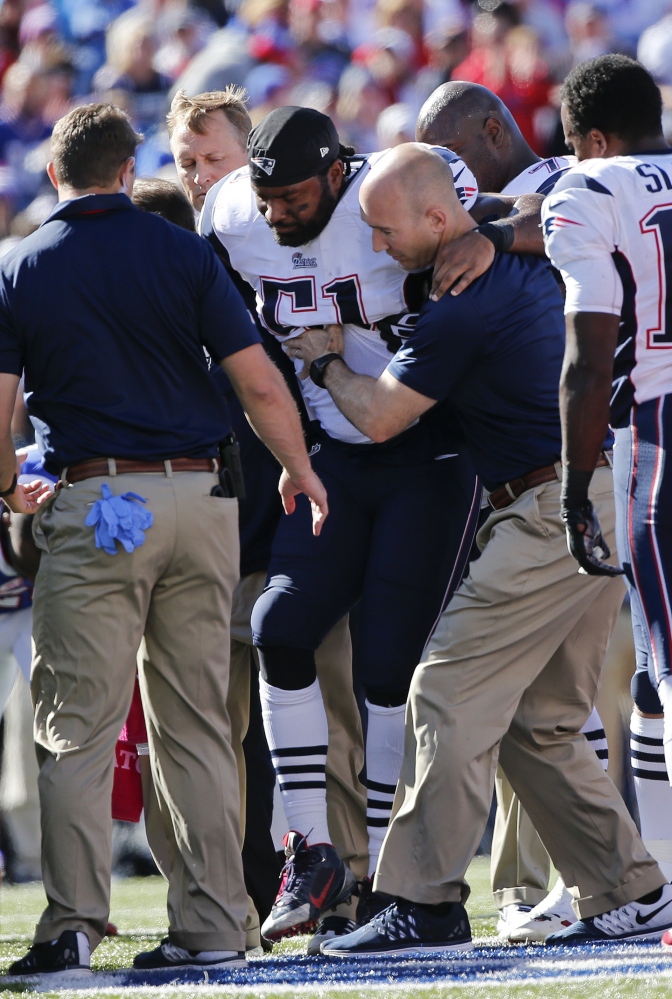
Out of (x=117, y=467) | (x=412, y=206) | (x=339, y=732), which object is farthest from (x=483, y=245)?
(x=339, y=732)

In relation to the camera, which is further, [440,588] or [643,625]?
[440,588]

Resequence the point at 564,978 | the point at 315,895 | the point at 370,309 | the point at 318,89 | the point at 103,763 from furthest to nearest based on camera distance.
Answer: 1. the point at 318,89
2. the point at 370,309
3. the point at 315,895
4. the point at 103,763
5. the point at 564,978

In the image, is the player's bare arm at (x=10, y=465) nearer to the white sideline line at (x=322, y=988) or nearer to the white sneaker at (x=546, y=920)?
the white sideline line at (x=322, y=988)

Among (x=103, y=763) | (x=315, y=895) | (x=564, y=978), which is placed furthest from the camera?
(x=315, y=895)

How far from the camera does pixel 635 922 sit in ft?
11.1

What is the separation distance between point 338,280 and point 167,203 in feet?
2.63

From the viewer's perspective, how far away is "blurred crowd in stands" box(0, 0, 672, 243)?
783 centimetres

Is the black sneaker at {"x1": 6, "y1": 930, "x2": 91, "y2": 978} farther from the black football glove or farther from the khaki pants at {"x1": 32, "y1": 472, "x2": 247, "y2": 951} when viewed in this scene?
the black football glove

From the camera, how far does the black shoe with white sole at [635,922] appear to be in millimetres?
3363

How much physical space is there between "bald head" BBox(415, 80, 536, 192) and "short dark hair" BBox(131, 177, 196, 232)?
2.81ft

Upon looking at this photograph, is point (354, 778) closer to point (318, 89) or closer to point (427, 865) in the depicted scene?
point (427, 865)

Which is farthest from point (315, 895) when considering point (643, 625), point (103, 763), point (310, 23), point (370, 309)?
point (310, 23)

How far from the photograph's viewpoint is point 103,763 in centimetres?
327

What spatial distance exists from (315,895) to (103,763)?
2.12 feet
